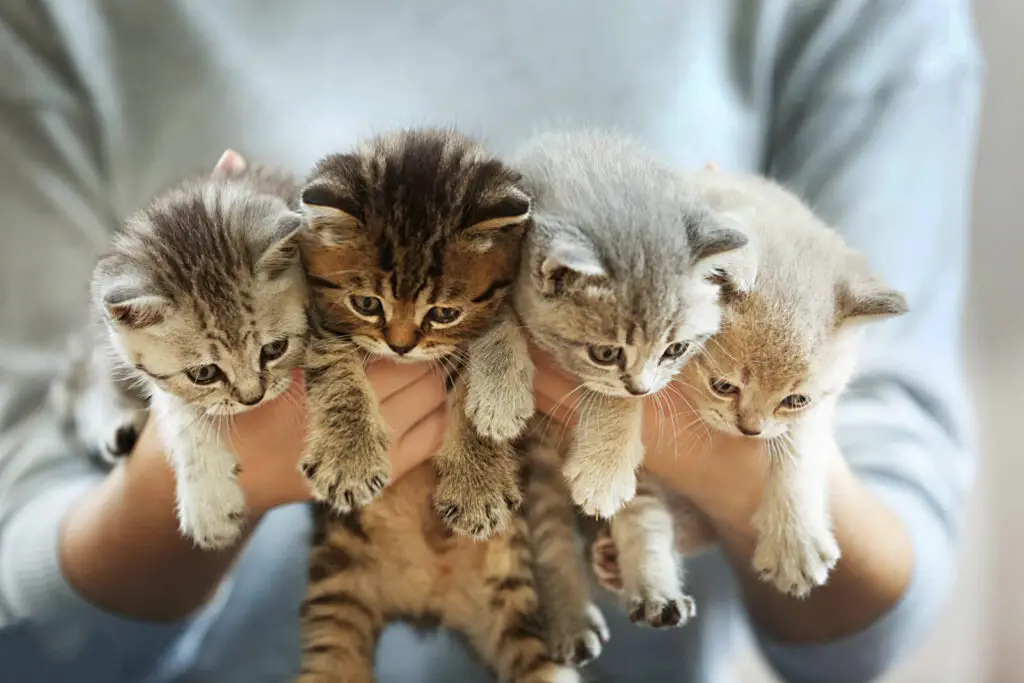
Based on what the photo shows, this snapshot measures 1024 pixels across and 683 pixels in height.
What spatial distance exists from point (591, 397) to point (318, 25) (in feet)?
2.34

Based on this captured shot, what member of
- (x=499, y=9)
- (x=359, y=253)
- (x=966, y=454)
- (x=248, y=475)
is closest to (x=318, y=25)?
(x=499, y=9)

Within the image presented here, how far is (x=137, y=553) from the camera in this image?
2.96ft

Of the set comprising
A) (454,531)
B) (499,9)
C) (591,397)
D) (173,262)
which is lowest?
(454,531)

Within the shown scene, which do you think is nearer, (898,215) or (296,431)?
(296,431)

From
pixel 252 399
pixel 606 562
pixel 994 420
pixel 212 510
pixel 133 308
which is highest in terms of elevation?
pixel 133 308

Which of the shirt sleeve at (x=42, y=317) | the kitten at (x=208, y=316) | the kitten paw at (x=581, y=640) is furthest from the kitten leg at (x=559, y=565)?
the shirt sleeve at (x=42, y=317)

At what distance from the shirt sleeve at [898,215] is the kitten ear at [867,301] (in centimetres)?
21

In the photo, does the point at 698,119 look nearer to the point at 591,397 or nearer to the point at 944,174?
the point at 944,174

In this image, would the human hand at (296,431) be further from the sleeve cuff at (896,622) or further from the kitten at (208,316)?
the sleeve cuff at (896,622)

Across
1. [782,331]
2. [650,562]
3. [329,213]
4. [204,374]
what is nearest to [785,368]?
[782,331]

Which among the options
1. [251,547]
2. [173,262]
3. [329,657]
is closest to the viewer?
[173,262]

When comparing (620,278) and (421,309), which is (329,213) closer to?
(421,309)

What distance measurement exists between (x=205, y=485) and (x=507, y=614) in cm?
36

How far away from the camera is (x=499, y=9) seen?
117 cm
